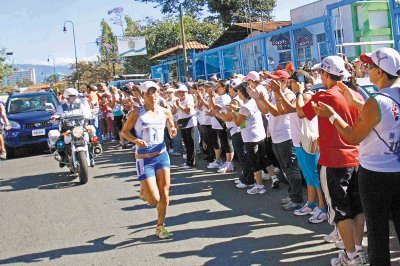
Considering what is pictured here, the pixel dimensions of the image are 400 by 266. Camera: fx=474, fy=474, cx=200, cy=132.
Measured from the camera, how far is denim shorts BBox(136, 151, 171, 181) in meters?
5.66

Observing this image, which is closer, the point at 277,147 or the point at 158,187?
the point at 158,187

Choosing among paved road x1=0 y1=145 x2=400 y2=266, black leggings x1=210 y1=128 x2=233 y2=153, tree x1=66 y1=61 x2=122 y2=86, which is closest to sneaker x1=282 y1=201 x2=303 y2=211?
paved road x1=0 y1=145 x2=400 y2=266

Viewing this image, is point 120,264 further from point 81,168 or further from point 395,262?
point 81,168

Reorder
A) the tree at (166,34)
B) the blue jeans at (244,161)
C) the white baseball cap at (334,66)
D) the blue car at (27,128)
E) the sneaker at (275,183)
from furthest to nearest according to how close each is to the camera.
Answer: the tree at (166,34)
the blue car at (27,128)
the blue jeans at (244,161)
the sneaker at (275,183)
the white baseball cap at (334,66)

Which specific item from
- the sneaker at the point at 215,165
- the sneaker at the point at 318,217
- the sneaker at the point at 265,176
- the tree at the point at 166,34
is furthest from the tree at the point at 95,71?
the sneaker at the point at 318,217

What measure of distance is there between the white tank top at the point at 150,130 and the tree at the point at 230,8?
3563cm

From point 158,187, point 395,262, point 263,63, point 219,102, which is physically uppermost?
point 263,63

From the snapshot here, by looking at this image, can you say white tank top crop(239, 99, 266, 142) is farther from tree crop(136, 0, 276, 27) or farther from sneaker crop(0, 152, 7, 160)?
tree crop(136, 0, 276, 27)

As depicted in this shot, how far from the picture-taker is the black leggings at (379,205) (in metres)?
3.46

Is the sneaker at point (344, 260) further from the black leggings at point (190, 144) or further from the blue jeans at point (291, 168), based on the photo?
the black leggings at point (190, 144)

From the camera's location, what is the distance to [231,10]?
41188 mm

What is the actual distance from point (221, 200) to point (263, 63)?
7.91m

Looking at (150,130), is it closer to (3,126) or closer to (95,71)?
(3,126)

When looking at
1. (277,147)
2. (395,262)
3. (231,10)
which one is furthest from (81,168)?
(231,10)
